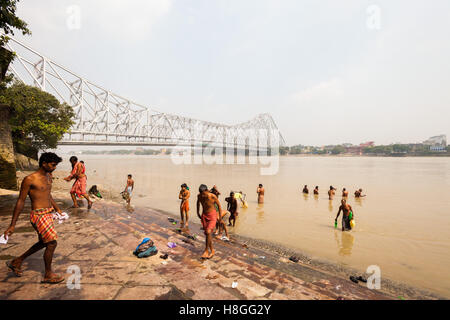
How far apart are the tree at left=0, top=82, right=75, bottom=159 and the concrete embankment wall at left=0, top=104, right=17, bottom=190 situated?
30.3 feet

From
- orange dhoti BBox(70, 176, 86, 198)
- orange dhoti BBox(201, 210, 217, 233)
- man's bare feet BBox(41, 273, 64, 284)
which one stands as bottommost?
man's bare feet BBox(41, 273, 64, 284)

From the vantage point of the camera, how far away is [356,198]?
39.0ft

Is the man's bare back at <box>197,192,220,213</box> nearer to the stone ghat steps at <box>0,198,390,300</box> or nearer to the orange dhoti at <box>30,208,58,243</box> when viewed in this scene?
the stone ghat steps at <box>0,198,390,300</box>

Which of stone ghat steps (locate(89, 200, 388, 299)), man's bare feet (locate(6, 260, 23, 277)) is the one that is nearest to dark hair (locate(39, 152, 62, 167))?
man's bare feet (locate(6, 260, 23, 277))

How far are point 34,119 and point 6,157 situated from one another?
42.3 feet

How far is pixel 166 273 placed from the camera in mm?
2922

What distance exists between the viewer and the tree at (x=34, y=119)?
16.4 meters

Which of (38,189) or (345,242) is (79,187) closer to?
(38,189)

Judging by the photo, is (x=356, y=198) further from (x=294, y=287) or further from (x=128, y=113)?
(x=128, y=113)

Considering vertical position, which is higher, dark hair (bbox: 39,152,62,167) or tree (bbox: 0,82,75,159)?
tree (bbox: 0,82,75,159)

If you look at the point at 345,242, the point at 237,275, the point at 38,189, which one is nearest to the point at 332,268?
the point at 345,242

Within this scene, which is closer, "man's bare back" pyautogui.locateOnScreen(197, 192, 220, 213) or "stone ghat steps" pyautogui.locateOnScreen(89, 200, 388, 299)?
"stone ghat steps" pyautogui.locateOnScreen(89, 200, 388, 299)

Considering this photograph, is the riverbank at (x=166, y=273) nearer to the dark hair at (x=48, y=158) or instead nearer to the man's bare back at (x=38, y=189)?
the man's bare back at (x=38, y=189)

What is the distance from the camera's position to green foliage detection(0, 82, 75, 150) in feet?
53.6
